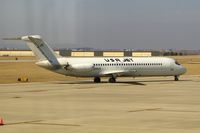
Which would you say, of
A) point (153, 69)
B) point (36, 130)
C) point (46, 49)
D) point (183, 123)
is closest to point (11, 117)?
point (36, 130)

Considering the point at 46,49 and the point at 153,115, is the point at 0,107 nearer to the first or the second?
the point at 153,115

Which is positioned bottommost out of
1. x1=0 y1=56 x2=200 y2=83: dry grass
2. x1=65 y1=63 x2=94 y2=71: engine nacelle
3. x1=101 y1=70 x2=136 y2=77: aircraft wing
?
x1=0 y1=56 x2=200 y2=83: dry grass

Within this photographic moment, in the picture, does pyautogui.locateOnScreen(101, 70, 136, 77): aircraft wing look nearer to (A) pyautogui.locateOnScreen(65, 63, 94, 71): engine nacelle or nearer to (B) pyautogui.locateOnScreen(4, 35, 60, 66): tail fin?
(A) pyautogui.locateOnScreen(65, 63, 94, 71): engine nacelle

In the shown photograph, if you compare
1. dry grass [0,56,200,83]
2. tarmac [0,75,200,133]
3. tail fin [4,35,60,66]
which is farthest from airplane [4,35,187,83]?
tarmac [0,75,200,133]

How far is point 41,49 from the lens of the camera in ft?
197

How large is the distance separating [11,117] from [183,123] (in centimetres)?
801

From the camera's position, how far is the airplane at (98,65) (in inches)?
2356

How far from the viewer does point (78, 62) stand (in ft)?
200

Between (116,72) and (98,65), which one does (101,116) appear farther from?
(116,72)

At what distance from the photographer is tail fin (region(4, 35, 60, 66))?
59.6 meters

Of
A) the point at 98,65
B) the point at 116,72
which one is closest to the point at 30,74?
the point at 98,65

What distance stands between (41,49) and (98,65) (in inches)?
262

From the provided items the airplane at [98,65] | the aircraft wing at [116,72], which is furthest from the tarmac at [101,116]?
the aircraft wing at [116,72]

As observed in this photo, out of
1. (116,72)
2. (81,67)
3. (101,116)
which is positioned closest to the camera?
(101,116)
